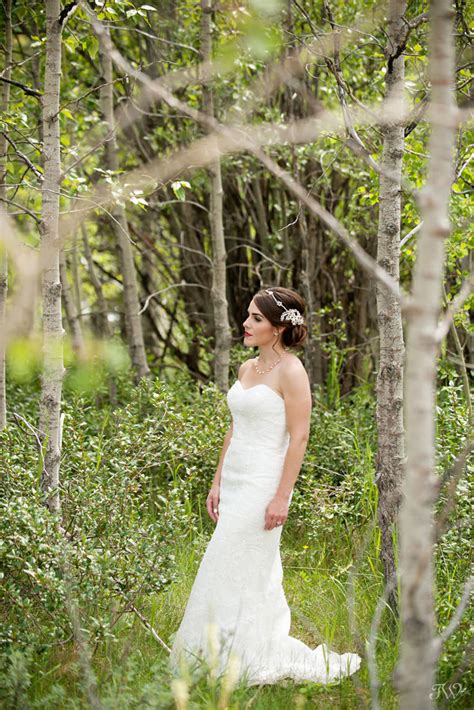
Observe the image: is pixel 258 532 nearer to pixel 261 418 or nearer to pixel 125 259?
pixel 261 418

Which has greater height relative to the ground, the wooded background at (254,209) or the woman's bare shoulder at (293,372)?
the wooded background at (254,209)

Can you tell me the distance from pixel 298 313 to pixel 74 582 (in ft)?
4.84

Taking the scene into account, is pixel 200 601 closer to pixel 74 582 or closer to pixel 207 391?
pixel 74 582

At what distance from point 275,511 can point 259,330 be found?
79 centimetres

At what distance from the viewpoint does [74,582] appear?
294 centimetres

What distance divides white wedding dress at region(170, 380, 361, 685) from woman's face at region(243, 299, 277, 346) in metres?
0.22

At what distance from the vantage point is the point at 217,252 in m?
5.84

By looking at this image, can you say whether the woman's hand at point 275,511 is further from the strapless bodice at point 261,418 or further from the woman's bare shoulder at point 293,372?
the woman's bare shoulder at point 293,372

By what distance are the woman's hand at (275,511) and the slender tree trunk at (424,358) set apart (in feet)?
5.92

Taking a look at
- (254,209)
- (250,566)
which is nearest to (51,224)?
(250,566)

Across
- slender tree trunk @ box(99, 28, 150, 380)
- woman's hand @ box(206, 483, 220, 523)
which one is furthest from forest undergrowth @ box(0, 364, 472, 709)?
slender tree trunk @ box(99, 28, 150, 380)

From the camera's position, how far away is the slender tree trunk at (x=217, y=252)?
5.54 meters
